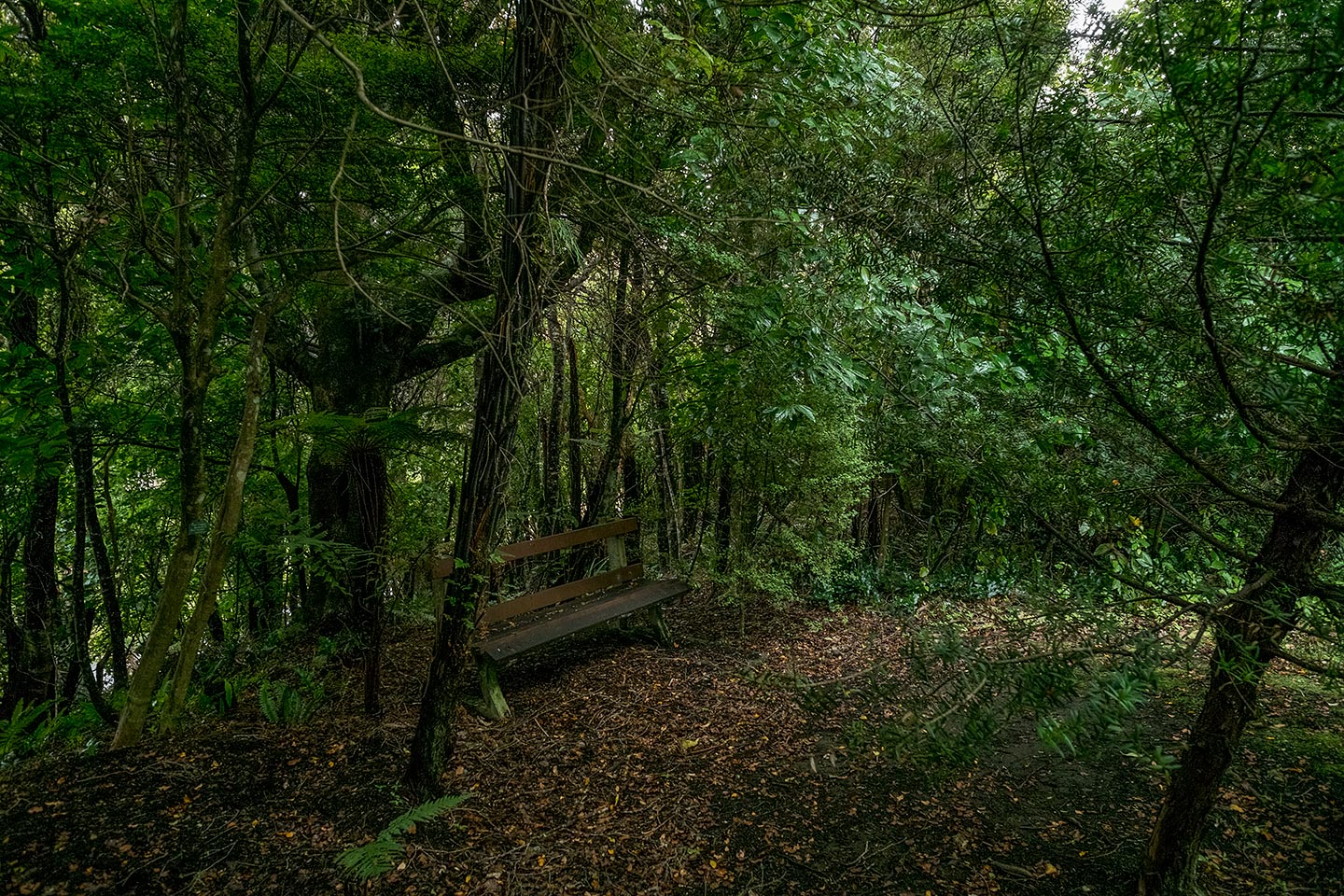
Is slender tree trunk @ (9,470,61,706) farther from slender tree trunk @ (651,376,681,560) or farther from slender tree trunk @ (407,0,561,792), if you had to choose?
slender tree trunk @ (651,376,681,560)

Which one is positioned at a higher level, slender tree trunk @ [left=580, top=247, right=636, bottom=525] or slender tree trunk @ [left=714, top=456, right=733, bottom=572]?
slender tree trunk @ [left=580, top=247, right=636, bottom=525]

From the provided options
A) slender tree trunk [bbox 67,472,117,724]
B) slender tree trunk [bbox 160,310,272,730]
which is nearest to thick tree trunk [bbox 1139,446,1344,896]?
slender tree trunk [bbox 160,310,272,730]

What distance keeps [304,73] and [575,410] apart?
154 inches

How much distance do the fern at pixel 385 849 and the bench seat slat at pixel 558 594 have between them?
3.66 feet

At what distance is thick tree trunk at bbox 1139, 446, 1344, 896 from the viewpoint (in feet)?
6.06

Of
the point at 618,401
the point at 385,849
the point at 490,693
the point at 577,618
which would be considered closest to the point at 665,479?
the point at 618,401

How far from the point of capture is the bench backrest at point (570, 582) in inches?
169

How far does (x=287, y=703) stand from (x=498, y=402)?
2.48 m

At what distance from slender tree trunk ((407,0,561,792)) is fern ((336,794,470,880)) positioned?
0.28 meters

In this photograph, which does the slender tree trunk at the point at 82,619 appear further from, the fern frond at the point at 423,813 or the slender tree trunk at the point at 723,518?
the slender tree trunk at the point at 723,518

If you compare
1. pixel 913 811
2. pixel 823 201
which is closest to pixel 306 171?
pixel 823 201

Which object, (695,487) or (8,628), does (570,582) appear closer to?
(695,487)

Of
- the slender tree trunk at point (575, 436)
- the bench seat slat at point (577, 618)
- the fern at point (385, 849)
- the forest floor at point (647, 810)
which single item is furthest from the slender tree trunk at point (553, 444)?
the fern at point (385, 849)

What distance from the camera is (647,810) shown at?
3.22 metres
